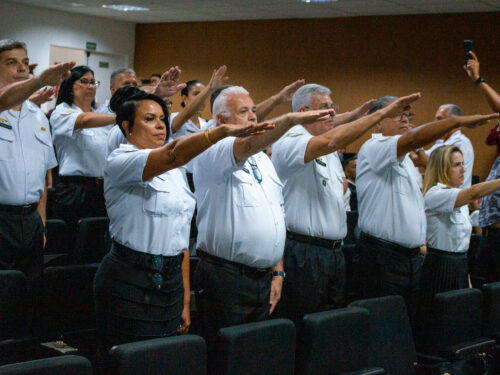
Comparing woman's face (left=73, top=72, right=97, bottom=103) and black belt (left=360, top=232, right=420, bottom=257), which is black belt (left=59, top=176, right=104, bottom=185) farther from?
black belt (left=360, top=232, right=420, bottom=257)

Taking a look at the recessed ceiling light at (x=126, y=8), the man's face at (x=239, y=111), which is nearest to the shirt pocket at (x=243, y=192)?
the man's face at (x=239, y=111)

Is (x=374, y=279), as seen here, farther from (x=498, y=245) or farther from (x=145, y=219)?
(x=145, y=219)

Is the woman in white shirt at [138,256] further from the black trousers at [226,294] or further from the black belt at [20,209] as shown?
the black belt at [20,209]

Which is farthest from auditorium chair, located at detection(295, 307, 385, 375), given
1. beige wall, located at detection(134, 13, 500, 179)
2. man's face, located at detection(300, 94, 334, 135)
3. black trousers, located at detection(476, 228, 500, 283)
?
beige wall, located at detection(134, 13, 500, 179)

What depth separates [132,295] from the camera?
2363mm

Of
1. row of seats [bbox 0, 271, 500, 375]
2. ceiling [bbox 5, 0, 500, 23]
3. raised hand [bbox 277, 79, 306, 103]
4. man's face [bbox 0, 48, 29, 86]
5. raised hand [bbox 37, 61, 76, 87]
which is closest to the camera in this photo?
row of seats [bbox 0, 271, 500, 375]

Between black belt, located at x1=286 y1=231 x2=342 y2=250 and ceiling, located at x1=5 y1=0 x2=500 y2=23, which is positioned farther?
ceiling, located at x1=5 y1=0 x2=500 y2=23

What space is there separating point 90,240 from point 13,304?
1.10 m

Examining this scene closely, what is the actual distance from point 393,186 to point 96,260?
1.74 metres

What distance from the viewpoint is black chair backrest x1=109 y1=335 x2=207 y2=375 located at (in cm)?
185

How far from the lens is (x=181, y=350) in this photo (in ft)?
6.45

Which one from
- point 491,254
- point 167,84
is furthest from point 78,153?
point 491,254

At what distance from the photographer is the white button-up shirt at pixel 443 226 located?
13.2ft

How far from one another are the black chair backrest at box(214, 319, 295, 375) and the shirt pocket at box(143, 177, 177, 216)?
0.52 meters
